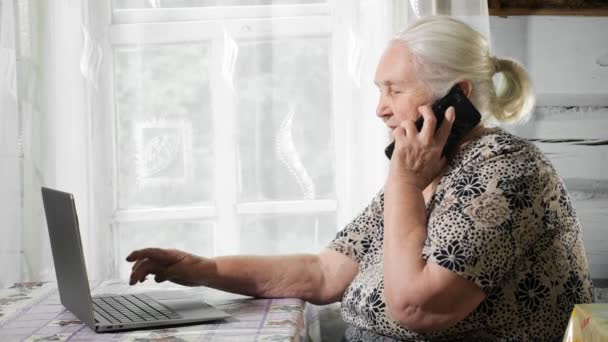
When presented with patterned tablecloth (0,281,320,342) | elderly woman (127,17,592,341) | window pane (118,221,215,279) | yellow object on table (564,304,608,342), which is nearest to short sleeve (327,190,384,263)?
elderly woman (127,17,592,341)

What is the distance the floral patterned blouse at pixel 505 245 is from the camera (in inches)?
60.1

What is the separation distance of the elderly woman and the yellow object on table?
23.8 inches

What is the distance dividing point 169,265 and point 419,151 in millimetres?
617

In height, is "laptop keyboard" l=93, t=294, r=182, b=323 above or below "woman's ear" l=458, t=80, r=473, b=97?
below

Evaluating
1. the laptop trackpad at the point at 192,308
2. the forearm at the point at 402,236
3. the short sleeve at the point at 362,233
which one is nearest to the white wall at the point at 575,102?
the short sleeve at the point at 362,233

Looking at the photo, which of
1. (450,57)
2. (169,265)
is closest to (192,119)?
(169,265)

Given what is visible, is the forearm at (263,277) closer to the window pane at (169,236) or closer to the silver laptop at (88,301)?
the silver laptop at (88,301)

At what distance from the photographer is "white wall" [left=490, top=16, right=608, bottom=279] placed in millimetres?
2535

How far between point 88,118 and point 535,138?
1.30 metres

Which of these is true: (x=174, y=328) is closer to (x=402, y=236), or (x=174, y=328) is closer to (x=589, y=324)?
(x=402, y=236)

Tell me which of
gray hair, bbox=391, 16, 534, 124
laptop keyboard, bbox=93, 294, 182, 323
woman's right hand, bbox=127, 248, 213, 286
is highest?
gray hair, bbox=391, 16, 534, 124

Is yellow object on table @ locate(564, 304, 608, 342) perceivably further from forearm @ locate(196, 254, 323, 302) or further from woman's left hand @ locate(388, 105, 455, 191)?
forearm @ locate(196, 254, 323, 302)

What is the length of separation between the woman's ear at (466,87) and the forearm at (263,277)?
53 centimetres

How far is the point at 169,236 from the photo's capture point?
2613 mm
